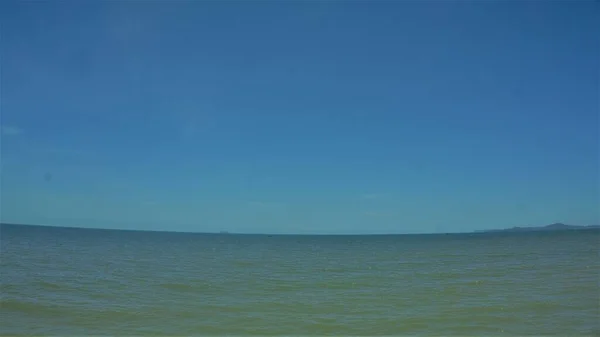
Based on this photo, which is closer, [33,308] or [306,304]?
[33,308]

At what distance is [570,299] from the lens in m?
14.3

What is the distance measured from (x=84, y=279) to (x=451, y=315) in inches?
691

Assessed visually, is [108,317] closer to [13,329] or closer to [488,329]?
[13,329]

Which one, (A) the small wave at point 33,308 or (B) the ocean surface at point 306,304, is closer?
(B) the ocean surface at point 306,304

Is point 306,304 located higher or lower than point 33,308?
higher

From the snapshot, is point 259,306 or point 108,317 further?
point 259,306

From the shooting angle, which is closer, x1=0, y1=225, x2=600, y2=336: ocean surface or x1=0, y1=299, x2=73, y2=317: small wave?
x1=0, y1=225, x2=600, y2=336: ocean surface

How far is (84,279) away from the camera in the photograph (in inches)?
806

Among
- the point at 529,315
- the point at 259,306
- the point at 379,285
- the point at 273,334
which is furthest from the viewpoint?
the point at 379,285

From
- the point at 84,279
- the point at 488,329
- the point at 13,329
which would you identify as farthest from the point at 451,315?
the point at 84,279

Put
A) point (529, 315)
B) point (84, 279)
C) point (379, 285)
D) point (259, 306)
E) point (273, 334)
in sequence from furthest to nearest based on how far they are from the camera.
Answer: point (84, 279), point (379, 285), point (259, 306), point (529, 315), point (273, 334)

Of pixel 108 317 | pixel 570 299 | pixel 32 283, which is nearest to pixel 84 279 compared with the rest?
pixel 32 283

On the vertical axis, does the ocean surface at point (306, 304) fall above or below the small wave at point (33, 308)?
above

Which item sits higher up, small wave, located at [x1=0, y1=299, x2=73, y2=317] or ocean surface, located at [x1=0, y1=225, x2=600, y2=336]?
ocean surface, located at [x1=0, y1=225, x2=600, y2=336]
